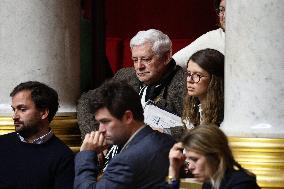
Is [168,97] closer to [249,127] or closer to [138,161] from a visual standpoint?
[249,127]

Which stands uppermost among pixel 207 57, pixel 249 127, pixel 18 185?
pixel 207 57

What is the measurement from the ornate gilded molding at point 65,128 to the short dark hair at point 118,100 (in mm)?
1884

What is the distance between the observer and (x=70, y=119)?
713cm

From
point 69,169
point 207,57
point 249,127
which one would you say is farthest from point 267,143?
point 69,169

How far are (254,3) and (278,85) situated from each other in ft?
1.64

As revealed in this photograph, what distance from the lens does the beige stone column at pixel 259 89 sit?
5594mm

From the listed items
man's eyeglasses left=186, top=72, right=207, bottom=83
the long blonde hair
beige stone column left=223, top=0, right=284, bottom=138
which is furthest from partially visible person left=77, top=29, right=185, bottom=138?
the long blonde hair

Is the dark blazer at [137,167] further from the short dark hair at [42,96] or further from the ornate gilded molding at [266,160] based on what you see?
the short dark hair at [42,96]

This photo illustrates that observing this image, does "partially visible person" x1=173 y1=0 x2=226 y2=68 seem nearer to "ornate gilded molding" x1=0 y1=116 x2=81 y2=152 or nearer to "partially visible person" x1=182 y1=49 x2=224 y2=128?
"partially visible person" x1=182 y1=49 x2=224 y2=128

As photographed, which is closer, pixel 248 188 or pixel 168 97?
pixel 248 188

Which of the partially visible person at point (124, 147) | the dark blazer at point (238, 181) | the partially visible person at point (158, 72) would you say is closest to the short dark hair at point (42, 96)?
the partially visible person at point (158, 72)

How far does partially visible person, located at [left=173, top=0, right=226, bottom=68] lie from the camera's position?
6.43 meters

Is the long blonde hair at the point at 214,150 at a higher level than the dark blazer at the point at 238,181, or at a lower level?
higher

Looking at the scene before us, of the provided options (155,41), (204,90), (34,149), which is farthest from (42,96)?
(204,90)
